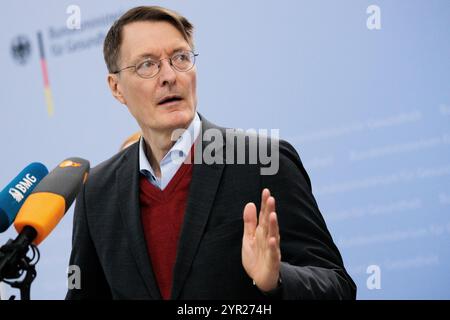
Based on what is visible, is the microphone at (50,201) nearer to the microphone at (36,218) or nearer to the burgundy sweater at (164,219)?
the microphone at (36,218)

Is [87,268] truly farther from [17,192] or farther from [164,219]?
[17,192]

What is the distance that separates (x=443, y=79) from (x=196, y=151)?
160 cm

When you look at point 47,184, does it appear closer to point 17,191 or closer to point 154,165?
point 17,191

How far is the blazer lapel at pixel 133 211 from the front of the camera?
75.7 inches

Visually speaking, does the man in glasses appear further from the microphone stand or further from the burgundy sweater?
the microphone stand

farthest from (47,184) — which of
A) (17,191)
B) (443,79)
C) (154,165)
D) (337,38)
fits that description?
(443,79)

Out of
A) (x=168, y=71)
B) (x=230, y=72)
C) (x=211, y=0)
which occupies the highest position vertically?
(x=211, y=0)

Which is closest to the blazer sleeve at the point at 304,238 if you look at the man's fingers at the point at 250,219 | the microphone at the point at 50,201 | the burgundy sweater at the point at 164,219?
the man's fingers at the point at 250,219

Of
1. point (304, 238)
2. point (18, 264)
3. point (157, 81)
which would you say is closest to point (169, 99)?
point (157, 81)

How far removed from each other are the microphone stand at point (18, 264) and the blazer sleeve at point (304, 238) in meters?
0.57
